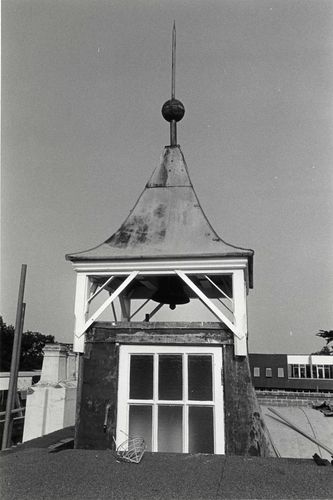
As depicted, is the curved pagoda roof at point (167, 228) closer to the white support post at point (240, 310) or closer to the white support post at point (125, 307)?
the white support post at point (240, 310)

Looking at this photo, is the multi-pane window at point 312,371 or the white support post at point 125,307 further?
the multi-pane window at point 312,371

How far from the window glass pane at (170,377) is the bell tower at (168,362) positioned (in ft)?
0.06

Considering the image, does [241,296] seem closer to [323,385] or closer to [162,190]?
[162,190]

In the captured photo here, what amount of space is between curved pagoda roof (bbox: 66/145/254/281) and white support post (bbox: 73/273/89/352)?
0.42 meters

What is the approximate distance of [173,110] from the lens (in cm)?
1086

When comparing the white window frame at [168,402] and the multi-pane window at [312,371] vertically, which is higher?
the multi-pane window at [312,371]

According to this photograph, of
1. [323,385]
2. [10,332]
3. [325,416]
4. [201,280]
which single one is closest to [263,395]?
[325,416]

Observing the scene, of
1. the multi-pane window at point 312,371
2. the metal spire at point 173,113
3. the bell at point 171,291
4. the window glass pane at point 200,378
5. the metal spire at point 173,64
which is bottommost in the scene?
the window glass pane at point 200,378

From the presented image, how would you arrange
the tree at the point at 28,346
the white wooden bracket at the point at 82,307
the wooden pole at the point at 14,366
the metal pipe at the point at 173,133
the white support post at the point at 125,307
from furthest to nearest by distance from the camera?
the tree at the point at 28,346
the metal pipe at the point at 173,133
the white support post at the point at 125,307
the wooden pole at the point at 14,366
the white wooden bracket at the point at 82,307

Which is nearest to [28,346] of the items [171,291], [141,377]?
[171,291]

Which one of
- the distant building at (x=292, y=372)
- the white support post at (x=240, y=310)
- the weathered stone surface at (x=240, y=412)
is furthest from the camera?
the distant building at (x=292, y=372)

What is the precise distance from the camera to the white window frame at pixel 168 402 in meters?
7.64

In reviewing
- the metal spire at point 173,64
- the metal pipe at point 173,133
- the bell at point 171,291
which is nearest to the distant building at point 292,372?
the bell at point 171,291

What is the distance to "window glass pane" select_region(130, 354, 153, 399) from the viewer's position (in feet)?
26.3
